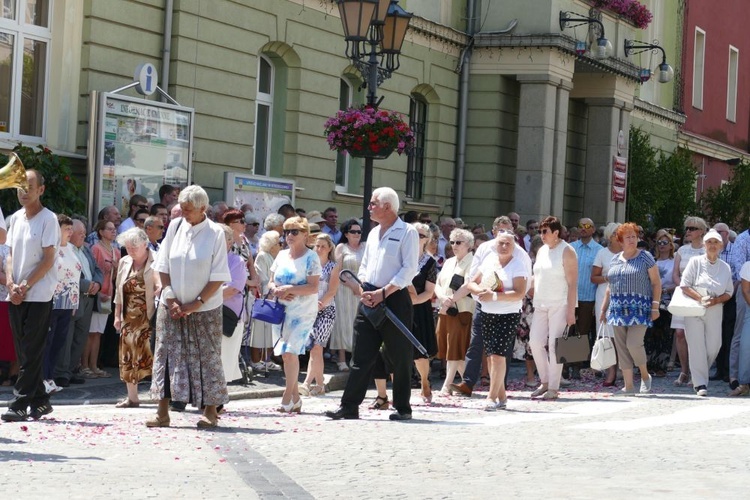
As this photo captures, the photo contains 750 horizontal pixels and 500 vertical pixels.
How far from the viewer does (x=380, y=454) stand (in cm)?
1059

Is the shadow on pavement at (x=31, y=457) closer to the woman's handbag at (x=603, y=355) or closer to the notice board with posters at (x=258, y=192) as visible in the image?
the woman's handbag at (x=603, y=355)

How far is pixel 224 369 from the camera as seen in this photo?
13281 mm

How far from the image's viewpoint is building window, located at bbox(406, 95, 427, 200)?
28844mm

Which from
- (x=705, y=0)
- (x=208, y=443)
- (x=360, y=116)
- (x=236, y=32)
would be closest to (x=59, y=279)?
(x=208, y=443)

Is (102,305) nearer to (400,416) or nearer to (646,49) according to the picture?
(400,416)

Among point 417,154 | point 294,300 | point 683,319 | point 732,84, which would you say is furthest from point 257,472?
point 732,84

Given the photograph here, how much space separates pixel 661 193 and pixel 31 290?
2409 centimetres

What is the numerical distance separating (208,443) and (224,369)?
233cm

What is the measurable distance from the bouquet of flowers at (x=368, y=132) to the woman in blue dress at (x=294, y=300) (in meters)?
4.96

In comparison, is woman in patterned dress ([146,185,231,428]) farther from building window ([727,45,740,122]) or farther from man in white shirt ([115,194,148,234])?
building window ([727,45,740,122])

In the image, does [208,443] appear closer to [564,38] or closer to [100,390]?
[100,390]

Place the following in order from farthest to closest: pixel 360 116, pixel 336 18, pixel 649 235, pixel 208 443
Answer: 1. pixel 649 235
2. pixel 336 18
3. pixel 360 116
4. pixel 208 443

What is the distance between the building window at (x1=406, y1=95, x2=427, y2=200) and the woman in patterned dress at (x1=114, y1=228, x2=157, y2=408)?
15.6m

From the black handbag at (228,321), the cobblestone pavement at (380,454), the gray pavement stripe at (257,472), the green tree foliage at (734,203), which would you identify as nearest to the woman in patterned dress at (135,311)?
the cobblestone pavement at (380,454)
